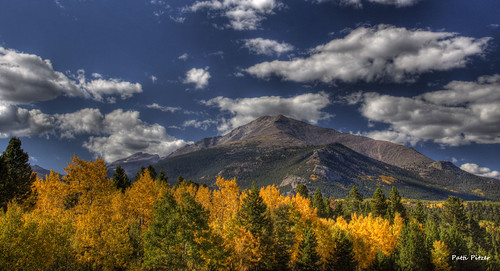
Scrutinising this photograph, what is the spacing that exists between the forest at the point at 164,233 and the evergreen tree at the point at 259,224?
0.18 metres

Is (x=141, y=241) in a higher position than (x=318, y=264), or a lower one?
higher

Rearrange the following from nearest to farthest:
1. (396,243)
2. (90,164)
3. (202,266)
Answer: (202,266) < (90,164) < (396,243)

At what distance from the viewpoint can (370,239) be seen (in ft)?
230

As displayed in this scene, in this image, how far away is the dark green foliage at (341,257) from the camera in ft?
186

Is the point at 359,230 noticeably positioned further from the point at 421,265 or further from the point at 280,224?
the point at 280,224

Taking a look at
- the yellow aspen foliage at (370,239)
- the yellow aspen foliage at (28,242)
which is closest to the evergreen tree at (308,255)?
the yellow aspen foliage at (370,239)

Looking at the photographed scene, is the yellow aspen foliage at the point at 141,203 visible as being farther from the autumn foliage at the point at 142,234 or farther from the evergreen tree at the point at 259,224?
the evergreen tree at the point at 259,224

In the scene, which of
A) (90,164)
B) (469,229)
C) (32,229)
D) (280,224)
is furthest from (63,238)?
(469,229)

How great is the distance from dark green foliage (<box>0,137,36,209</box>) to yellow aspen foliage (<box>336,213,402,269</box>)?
6773 centimetres

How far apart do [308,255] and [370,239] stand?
27.3 meters

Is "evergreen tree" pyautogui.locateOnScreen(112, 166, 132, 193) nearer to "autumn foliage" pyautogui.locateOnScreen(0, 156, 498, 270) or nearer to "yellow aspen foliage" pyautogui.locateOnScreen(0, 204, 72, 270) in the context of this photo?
"autumn foliage" pyautogui.locateOnScreen(0, 156, 498, 270)

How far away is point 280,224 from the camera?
5778 cm

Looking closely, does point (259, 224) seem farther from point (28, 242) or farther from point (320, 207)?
point (320, 207)

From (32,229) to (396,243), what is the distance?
265 feet
